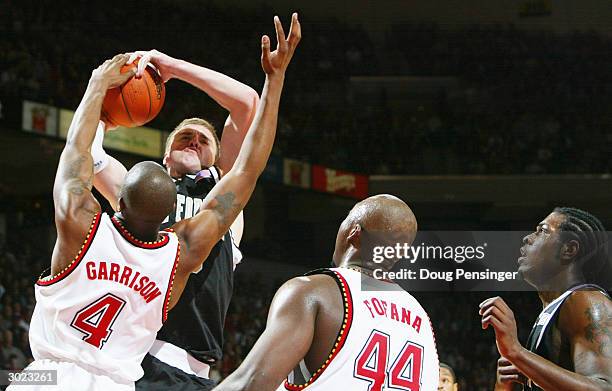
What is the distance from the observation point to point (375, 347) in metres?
2.17

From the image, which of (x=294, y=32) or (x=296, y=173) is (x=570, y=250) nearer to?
(x=294, y=32)

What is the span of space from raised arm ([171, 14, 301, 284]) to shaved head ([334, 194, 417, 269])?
0.58 metres

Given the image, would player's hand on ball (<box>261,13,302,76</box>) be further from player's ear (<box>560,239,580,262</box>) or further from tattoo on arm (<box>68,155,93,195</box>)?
player's ear (<box>560,239,580,262</box>)

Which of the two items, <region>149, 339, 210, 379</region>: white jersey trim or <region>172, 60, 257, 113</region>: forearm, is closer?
<region>149, 339, 210, 379</region>: white jersey trim

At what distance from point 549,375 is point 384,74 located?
13.5 m

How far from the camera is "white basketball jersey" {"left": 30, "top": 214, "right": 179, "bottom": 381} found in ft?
8.34

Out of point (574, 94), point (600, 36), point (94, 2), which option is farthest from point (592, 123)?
point (94, 2)

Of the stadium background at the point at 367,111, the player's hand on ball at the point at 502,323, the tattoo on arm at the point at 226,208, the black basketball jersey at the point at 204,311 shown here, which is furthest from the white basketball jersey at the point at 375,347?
the stadium background at the point at 367,111

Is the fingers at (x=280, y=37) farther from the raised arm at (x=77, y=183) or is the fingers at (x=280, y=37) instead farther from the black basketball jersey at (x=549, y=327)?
the black basketball jersey at (x=549, y=327)

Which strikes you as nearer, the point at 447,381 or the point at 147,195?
the point at 147,195

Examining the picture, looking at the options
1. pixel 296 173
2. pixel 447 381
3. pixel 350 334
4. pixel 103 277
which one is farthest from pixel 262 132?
pixel 296 173

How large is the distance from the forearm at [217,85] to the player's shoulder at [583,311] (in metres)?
1.44

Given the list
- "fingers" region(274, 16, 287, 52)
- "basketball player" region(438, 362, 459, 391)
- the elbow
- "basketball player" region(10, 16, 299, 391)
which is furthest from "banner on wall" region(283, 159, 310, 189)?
"basketball player" region(10, 16, 299, 391)

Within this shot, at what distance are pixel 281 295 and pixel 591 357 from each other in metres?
0.99
